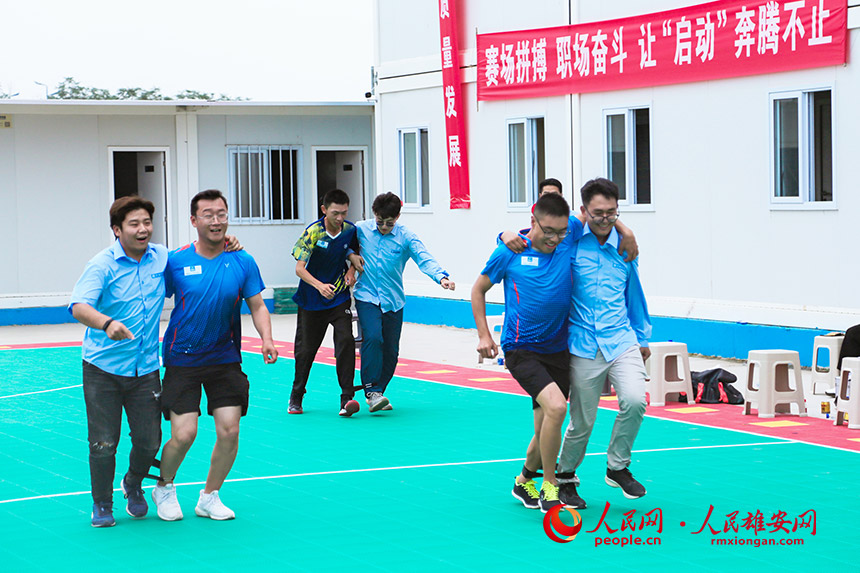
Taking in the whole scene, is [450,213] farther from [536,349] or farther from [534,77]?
[536,349]

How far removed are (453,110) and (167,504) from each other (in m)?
13.4

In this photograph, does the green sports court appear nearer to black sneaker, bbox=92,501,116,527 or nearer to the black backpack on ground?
black sneaker, bbox=92,501,116,527

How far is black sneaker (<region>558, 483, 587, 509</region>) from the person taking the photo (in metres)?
7.33

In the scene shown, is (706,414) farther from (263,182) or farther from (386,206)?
(263,182)

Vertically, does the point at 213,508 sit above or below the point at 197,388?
below

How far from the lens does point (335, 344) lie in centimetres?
1150

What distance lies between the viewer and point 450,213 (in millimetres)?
20578

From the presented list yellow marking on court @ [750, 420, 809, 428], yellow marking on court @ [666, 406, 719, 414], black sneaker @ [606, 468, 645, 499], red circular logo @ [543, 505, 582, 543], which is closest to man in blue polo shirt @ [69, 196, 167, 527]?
red circular logo @ [543, 505, 582, 543]

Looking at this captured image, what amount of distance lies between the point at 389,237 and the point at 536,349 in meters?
4.17

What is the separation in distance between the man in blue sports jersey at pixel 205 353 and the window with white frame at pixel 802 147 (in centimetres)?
867

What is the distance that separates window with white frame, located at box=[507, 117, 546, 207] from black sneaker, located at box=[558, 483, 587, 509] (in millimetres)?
11403

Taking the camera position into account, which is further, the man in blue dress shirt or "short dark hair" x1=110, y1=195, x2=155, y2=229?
the man in blue dress shirt

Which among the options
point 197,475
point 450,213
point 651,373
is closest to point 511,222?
point 450,213

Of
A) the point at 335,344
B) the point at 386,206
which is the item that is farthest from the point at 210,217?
the point at 335,344
